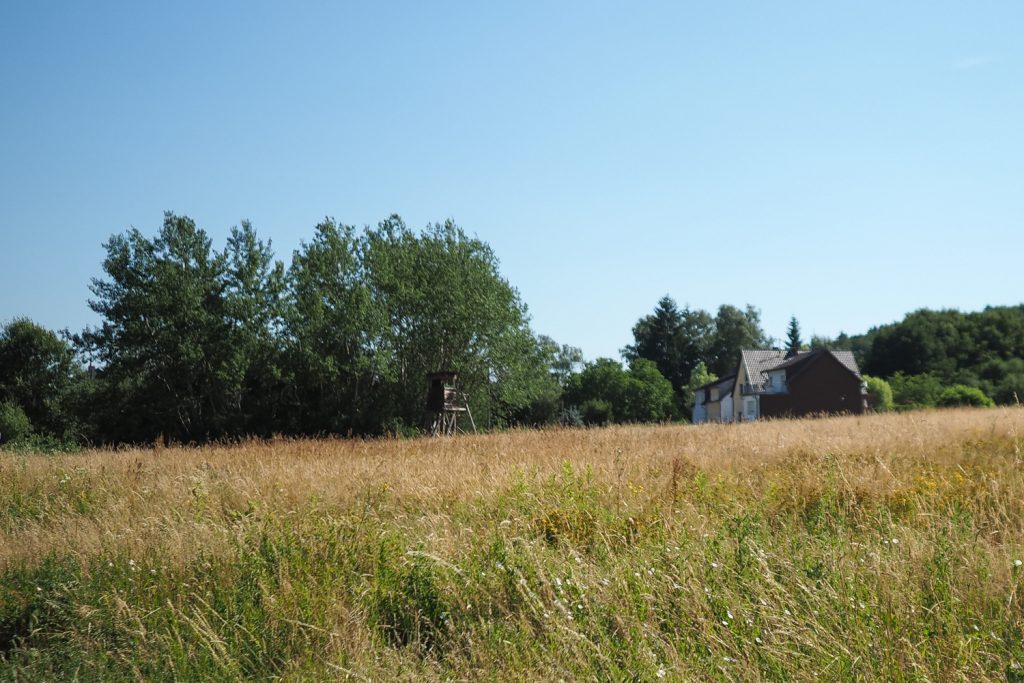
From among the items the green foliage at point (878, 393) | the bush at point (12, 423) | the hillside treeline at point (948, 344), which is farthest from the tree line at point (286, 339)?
the hillside treeline at point (948, 344)

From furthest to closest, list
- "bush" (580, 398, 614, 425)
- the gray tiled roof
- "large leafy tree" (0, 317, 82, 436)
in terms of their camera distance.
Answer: "bush" (580, 398, 614, 425)
the gray tiled roof
"large leafy tree" (0, 317, 82, 436)

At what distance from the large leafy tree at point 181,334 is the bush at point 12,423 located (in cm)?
358

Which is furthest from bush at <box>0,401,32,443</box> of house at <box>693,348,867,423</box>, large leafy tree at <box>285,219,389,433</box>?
house at <box>693,348,867,423</box>

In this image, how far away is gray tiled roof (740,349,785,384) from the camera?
66.2 metres

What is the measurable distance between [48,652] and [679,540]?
15.6 ft

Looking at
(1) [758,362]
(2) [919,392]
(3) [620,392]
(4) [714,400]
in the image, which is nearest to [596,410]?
(3) [620,392]

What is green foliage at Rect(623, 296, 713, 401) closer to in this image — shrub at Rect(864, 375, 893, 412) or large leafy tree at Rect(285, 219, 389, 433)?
shrub at Rect(864, 375, 893, 412)

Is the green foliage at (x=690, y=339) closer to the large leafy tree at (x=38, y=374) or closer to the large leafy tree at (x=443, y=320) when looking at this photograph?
the large leafy tree at (x=443, y=320)

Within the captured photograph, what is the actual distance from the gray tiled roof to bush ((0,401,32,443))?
51.5 meters

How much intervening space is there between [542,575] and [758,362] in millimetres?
65281

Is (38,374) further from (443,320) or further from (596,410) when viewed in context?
(596,410)

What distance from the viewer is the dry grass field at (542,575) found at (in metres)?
4.54

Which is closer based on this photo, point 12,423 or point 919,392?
point 12,423

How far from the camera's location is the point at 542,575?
17.7 ft
